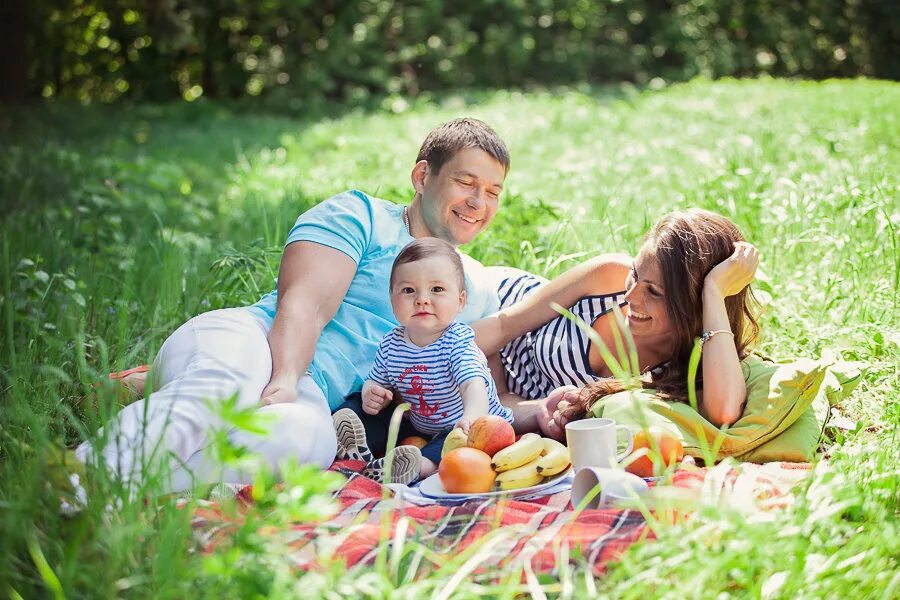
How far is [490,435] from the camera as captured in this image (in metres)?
2.92

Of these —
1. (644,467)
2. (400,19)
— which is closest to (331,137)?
(400,19)

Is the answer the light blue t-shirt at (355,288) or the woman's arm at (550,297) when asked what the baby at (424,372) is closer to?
the light blue t-shirt at (355,288)

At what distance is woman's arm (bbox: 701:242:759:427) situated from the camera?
3148 millimetres

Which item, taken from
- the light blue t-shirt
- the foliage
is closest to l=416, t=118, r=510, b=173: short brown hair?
the light blue t-shirt

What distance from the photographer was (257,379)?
2.99 meters

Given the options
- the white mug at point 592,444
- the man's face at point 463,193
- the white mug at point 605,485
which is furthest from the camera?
the man's face at point 463,193

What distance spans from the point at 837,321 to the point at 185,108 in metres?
14.5

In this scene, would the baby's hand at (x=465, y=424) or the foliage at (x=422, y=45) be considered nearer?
the baby's hand at (x=465, y=424)

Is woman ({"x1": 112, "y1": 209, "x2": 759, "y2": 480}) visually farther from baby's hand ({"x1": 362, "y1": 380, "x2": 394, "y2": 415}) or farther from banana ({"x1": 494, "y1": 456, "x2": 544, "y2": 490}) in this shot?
banana ({"x1": 494, "y1": 456, "x2": 544, "y2": 490})

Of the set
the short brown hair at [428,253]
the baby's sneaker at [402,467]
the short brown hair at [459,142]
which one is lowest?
the baby's sneaker at [402,467]

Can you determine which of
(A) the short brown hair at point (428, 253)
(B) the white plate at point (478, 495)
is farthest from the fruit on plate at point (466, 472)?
(A) the short brown hair at point (428, 253)

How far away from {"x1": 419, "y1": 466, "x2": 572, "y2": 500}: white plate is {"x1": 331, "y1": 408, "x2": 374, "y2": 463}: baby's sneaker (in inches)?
12.9

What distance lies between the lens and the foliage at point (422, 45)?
17.8 m

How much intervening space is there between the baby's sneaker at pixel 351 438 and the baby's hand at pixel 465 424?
1.18 ft
